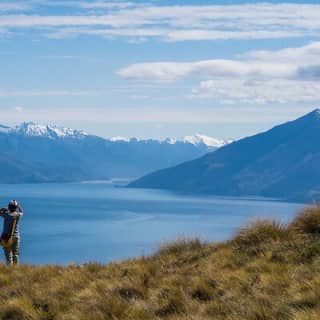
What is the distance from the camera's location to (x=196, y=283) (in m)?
9.91

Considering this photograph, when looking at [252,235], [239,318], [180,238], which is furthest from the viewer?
[180,238]

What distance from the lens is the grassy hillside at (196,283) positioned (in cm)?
870

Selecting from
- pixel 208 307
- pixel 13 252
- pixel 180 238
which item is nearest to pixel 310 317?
pixel 208 307

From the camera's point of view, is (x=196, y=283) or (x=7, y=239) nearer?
(x=196, y=283)

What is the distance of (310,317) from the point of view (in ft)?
23.2

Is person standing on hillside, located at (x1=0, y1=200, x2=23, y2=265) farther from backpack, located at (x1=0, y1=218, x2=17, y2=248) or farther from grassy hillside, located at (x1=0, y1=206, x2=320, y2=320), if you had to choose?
grassy hillside, located at (x1=0, y1=206, x2=320, y2=320)

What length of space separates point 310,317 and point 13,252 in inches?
412

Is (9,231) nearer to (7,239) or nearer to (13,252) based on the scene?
(7,239)

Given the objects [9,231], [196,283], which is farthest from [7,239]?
[196,283]

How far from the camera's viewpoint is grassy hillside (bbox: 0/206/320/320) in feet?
28.6

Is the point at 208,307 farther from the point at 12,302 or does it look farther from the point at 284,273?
the point at 12,302

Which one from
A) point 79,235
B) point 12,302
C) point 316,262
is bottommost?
point 79,235

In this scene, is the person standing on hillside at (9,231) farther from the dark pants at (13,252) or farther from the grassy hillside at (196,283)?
the grassy hillside at (196,283)

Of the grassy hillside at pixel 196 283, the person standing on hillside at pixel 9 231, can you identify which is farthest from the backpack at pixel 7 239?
the grassy hillside at pixel 196 283
